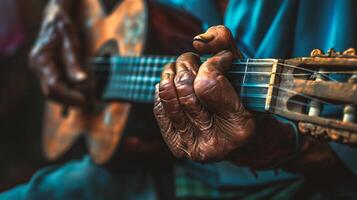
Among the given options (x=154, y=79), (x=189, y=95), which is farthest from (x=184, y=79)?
(x=154, y=79)

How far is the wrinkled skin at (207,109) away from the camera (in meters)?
0.66

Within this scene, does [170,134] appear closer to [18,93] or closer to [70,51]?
[70,51]

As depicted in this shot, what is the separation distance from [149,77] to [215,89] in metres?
0.43

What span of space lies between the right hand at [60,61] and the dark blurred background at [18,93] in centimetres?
75

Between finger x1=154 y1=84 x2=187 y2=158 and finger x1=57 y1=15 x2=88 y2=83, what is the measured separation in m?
0.60

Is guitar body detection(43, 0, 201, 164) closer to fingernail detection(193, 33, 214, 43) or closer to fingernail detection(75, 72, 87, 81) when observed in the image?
fingernail detection(75, 72, 87, 81)

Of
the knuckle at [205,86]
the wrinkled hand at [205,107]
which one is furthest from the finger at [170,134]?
the knuckle at [205,86]

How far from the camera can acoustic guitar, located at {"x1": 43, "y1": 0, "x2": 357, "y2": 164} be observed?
0.60 m

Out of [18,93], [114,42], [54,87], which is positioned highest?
[114,42]

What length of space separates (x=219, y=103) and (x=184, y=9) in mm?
526

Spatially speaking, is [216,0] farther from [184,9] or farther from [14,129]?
[14,129]

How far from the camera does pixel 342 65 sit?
0.59 metres

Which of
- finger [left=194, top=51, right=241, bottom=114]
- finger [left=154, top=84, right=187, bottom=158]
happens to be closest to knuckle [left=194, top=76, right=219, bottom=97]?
finger [left=194, top=51, right=241, bottom=114]

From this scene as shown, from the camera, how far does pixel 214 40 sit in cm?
68
